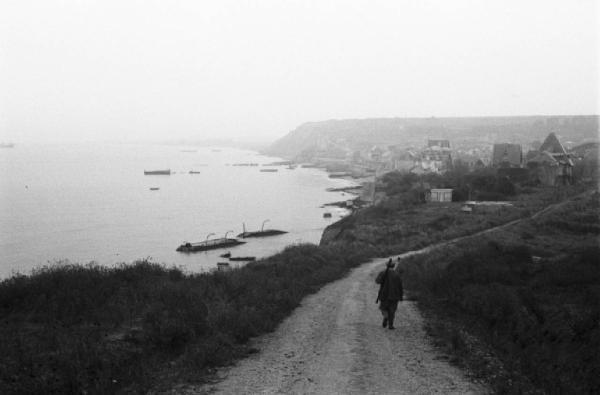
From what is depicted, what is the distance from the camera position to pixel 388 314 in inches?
422

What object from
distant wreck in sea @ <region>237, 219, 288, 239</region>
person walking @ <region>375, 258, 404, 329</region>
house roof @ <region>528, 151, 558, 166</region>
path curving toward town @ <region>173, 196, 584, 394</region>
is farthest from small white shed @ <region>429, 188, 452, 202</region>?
person walking @ <region>375, 258, 404, 329</region>

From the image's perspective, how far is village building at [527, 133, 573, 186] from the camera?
67.2 metres

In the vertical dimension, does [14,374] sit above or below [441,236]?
above

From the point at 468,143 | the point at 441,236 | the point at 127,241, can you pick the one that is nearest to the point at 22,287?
the point at 441,236

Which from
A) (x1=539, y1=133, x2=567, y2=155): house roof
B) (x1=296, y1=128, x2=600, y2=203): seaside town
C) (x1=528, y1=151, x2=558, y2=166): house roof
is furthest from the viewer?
(x1=539, y1=133, x2=567, y2=155): house roof

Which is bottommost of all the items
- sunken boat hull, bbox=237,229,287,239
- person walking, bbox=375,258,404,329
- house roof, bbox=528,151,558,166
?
sunken boat hull, bbox=237,229,287,239

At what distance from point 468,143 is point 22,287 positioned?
185 meters

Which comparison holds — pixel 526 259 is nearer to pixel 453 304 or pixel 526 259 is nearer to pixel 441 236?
pixel 453 304

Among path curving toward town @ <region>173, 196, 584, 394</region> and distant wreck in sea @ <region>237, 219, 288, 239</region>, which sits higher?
path curving toward town @ <region>173, 196, 584, 394</region>

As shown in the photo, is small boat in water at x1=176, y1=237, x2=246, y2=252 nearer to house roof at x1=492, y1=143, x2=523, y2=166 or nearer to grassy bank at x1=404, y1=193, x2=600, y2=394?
grassy bank at x1=404, y1=193, x2=600, y2=394

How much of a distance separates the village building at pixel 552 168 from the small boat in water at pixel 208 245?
138ft

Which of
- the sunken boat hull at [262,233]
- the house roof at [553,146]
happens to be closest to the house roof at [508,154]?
the house roof at [553,146]

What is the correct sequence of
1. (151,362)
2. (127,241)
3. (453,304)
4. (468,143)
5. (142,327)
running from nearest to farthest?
(151,362), (142,327), (453,304), (127,241), (468,143)

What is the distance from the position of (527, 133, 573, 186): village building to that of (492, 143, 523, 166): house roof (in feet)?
22.0
